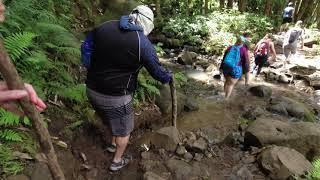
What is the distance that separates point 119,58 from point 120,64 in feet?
0.28

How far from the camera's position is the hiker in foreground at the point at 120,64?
4.34 m

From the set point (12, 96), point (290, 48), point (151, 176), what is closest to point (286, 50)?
point (290, 48)

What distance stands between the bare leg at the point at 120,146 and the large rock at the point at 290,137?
2.45 metres

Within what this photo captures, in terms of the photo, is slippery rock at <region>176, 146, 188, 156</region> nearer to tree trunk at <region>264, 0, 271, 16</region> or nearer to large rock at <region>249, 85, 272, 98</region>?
large rock at <region>249, 85, 272, 98</region>

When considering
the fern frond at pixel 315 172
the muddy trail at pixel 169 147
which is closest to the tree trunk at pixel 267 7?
the muddy trail at pixel 169 147

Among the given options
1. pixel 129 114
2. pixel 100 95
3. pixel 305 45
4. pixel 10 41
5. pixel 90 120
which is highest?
pixel 10 41

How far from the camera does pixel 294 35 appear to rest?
1367 centimetres

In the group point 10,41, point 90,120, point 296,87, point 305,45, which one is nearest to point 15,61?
point 10,41

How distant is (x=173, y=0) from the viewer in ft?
74.4

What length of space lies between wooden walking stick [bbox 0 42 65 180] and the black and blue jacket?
2092 millimetres

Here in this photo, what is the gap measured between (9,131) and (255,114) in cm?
627

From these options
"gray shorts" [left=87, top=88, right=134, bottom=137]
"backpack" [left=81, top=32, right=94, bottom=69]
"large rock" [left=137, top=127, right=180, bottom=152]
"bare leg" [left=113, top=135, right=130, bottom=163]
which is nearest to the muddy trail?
"large rock" [left=137, top=127, right=180, bottom=152]

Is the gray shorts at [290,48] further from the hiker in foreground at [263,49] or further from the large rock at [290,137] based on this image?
the large rock at [290,137]

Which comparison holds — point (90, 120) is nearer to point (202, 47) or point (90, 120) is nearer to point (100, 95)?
point (100, 95)
